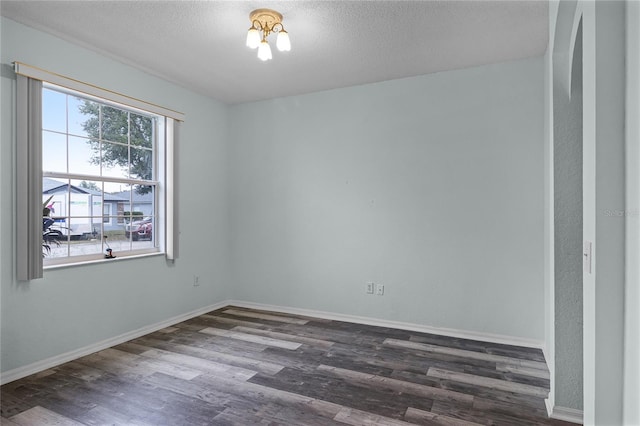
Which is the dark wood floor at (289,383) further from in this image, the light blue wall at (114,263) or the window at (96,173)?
the window at (96,173)

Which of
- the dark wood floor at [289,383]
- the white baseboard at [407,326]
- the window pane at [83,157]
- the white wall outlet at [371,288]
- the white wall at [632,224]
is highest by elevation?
the window pane at [83,157]

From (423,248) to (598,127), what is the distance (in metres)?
2.78

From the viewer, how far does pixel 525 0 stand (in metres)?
2.48

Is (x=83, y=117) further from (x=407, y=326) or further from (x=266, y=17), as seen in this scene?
(x=407, y=326)

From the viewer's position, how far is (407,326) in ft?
12.7

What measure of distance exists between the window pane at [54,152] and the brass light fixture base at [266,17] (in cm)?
197

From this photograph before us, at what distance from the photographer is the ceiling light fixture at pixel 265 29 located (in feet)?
8.41

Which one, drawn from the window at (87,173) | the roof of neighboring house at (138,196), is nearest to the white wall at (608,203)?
the window at (87,173)

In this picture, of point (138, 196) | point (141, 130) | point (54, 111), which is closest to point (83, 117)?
point (54, 111)

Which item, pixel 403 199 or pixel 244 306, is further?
pixel 244 306

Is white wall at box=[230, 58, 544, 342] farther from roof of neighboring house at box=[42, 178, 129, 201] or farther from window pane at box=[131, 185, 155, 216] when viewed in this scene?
roof of neighboring house at box=[42, 178, 129, 201]

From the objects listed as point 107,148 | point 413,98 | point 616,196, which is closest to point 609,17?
point 616,196

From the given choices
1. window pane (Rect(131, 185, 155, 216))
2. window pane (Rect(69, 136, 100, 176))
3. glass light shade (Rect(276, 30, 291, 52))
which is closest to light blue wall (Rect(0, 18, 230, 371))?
window pane (Rect(131, 185, 155, 216))

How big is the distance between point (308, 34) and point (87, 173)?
7.73ft
